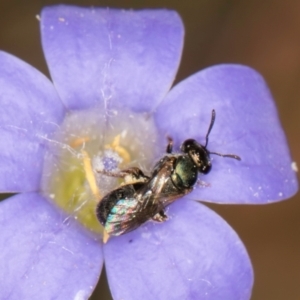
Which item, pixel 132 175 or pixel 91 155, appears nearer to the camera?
pixel 132 175

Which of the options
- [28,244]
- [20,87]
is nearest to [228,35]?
[20,87]

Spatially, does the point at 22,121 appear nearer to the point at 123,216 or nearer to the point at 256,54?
the point at 123,216

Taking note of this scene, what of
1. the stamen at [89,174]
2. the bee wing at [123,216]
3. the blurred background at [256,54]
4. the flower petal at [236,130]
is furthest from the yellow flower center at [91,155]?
the blurred background at [256,54]

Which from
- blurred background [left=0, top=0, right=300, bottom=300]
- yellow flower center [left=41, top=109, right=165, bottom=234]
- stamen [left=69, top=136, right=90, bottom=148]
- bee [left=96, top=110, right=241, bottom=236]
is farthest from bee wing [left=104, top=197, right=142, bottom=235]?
blurred background [left=0, top=0, right=300, bottom=300]

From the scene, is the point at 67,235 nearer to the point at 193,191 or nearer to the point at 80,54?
the point at 193,191

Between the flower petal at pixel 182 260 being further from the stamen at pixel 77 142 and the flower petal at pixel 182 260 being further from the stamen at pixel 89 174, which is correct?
the stamen at pixel 77 142

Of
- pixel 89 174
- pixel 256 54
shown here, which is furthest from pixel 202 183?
pixel 256 54
